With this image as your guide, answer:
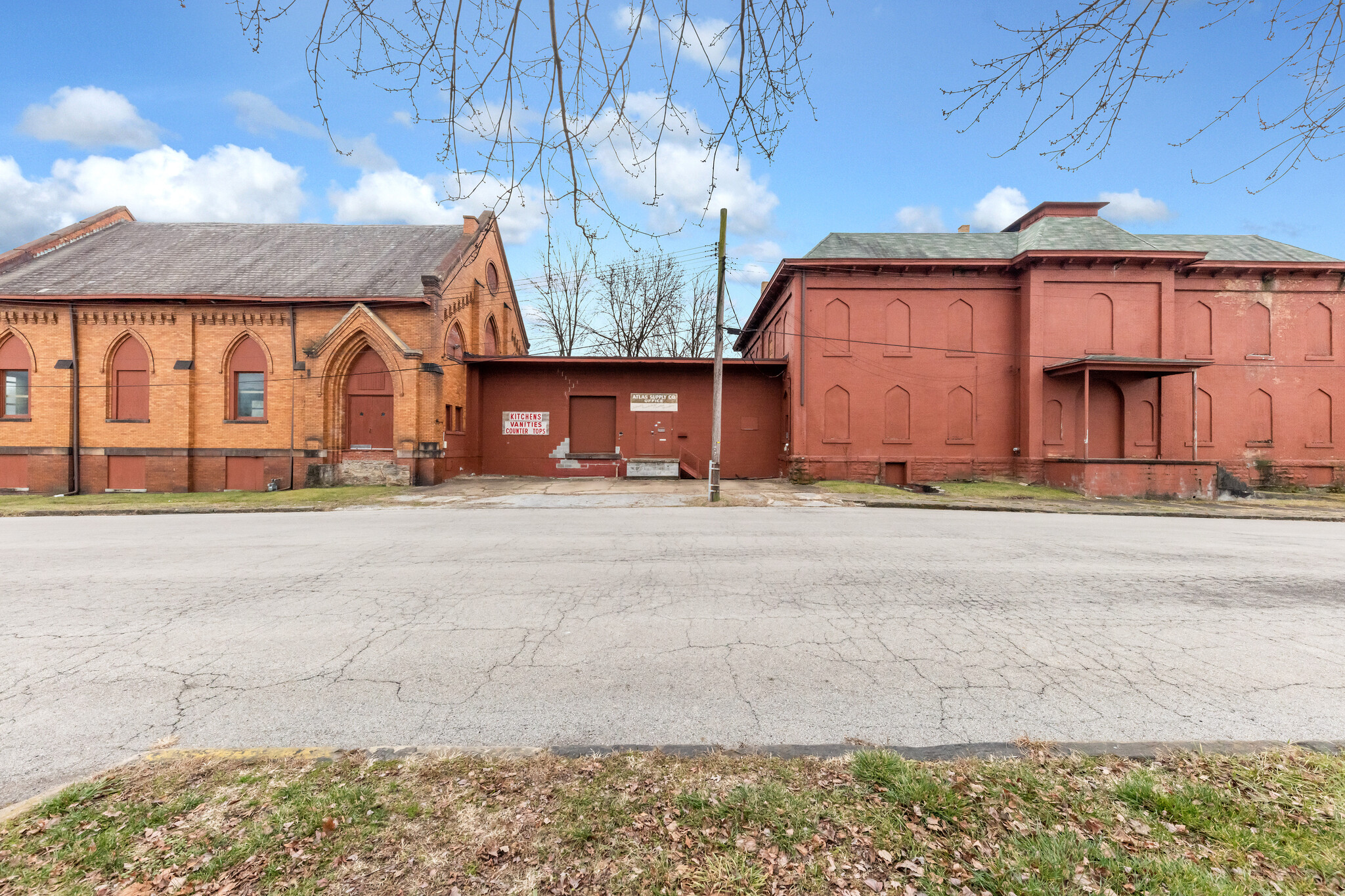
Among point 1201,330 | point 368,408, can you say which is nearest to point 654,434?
point 368,408

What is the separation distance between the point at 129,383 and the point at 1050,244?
1324 inches

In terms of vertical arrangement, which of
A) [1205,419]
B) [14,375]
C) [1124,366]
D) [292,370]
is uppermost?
[1124,366]

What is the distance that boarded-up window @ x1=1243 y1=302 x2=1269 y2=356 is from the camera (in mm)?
21547

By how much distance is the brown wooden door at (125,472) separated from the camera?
20.0m

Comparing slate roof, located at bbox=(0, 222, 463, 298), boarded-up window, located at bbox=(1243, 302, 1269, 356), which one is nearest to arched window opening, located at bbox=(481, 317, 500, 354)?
slate roof, located at bbox=(0, 222, 463, 298)

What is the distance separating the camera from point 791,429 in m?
21.5

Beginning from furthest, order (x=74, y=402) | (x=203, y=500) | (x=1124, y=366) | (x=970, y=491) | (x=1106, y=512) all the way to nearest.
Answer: (x=74, y=402), (x=1124, y=366), (x=970, y=491), (x=203, y=500), (x=1106, y=512)

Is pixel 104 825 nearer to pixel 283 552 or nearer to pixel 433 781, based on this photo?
pixel 433 781

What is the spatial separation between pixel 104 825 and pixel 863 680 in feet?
12.2

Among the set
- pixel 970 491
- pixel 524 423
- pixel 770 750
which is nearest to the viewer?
pixel 770 750

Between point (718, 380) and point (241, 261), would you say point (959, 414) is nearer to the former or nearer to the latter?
point (718, 380)

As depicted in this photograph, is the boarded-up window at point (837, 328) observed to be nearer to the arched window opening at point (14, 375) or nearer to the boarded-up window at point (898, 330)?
the boarded-up window at point (898, 330)

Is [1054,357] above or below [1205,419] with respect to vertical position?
above

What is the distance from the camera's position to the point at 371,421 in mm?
20188
